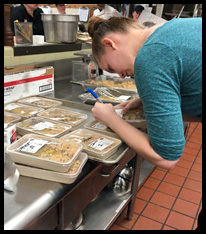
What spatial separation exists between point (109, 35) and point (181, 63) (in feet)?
1.32

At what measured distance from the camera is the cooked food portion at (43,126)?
3.98 feet

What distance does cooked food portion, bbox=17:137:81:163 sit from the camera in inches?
36.9

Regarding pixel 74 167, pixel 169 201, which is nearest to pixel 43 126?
pixel 74 167

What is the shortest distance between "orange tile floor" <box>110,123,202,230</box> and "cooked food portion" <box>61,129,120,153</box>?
107cm

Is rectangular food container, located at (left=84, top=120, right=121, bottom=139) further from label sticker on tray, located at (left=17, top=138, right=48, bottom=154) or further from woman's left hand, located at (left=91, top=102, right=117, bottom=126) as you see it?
label sticker on tray, located at (left=17, top=138, right=48, bottom=154)

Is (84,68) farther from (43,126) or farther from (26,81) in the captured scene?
(43,126)

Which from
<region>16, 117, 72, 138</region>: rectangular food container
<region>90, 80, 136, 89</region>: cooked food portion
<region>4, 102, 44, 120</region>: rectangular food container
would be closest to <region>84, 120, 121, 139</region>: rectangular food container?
<region>16, 117, 72, 138</region>: rectangular food container

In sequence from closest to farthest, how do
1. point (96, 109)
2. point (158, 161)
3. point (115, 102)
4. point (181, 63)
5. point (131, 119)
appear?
1. point (181, 63)
2. point (158, 161)
3. point (96, 109)
4. point (131, 119)
5. point (115, 102)

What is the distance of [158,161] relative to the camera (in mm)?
951

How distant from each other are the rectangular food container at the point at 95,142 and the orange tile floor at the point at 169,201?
3.51 feet

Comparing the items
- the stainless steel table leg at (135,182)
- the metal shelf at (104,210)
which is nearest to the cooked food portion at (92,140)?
the stainless steel table leg at (135,182)

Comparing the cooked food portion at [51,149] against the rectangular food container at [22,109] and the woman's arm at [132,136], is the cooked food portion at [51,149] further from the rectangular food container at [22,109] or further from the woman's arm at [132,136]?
the rectangular food container at [22,109]
